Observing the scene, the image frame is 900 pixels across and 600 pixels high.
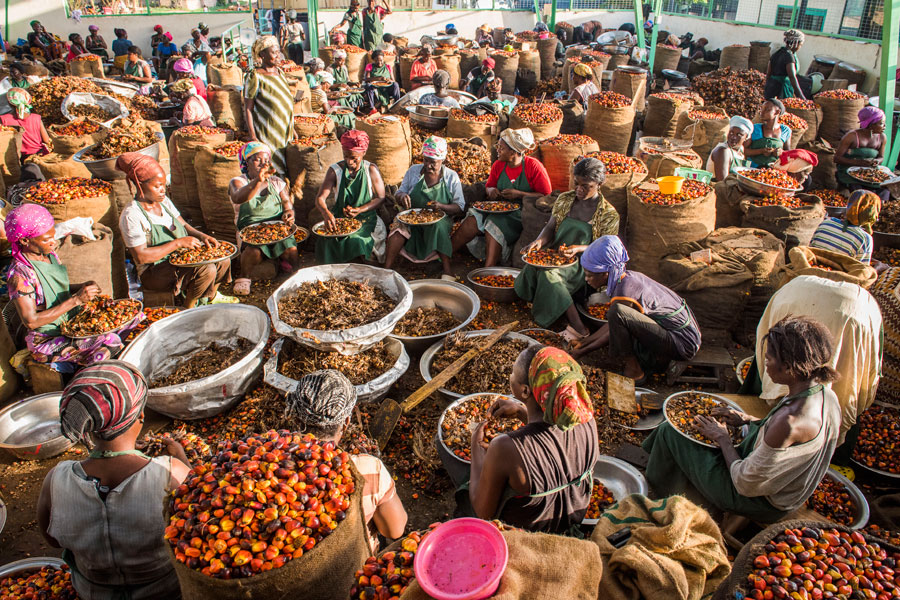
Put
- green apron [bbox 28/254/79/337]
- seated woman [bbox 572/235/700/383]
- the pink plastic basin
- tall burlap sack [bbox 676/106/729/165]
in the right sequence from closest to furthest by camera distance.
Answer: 1. the pink plastic basin
2. green apron [bbox 28/254/79/337]
3. seated woman [bbox 572/235/700/383]
4. tall burlap sack [bbox 676/106/729/165]

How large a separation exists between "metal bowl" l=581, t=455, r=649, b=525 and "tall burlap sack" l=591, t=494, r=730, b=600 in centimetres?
115

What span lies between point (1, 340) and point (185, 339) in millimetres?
1244

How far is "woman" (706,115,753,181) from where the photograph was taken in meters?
6.08

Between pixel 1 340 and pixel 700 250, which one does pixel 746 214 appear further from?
pixel 1 340

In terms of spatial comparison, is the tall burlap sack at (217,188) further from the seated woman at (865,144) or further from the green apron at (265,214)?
the seated woman at (865,144)

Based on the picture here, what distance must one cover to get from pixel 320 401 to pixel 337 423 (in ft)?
0.40

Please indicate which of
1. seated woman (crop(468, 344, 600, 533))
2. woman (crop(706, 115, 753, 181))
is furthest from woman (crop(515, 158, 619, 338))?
seated woman (crop(468, 344, 600, 533))

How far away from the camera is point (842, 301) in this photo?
2926 mm

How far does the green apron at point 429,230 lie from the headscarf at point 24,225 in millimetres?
3041

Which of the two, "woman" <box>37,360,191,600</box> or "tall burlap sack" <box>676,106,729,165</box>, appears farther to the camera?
"tall burlap sack" <box>676,106,729,165</box>

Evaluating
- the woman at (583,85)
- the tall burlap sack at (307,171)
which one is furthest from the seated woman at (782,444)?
the woman at (583,85)

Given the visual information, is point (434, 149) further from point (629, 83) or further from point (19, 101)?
point (19, 101)

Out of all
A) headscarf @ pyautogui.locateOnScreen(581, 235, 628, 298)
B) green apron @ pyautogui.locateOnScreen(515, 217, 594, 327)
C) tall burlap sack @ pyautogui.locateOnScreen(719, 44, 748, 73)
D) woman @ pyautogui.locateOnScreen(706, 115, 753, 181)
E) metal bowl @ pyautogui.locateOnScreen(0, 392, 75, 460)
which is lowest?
metal bowl @ pyautogui.locateOnScreen(0, 392, 75, 460)

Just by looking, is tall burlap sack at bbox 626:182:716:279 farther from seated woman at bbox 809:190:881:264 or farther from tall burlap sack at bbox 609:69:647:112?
tall burlap sack at bbox 609:69:647:112
